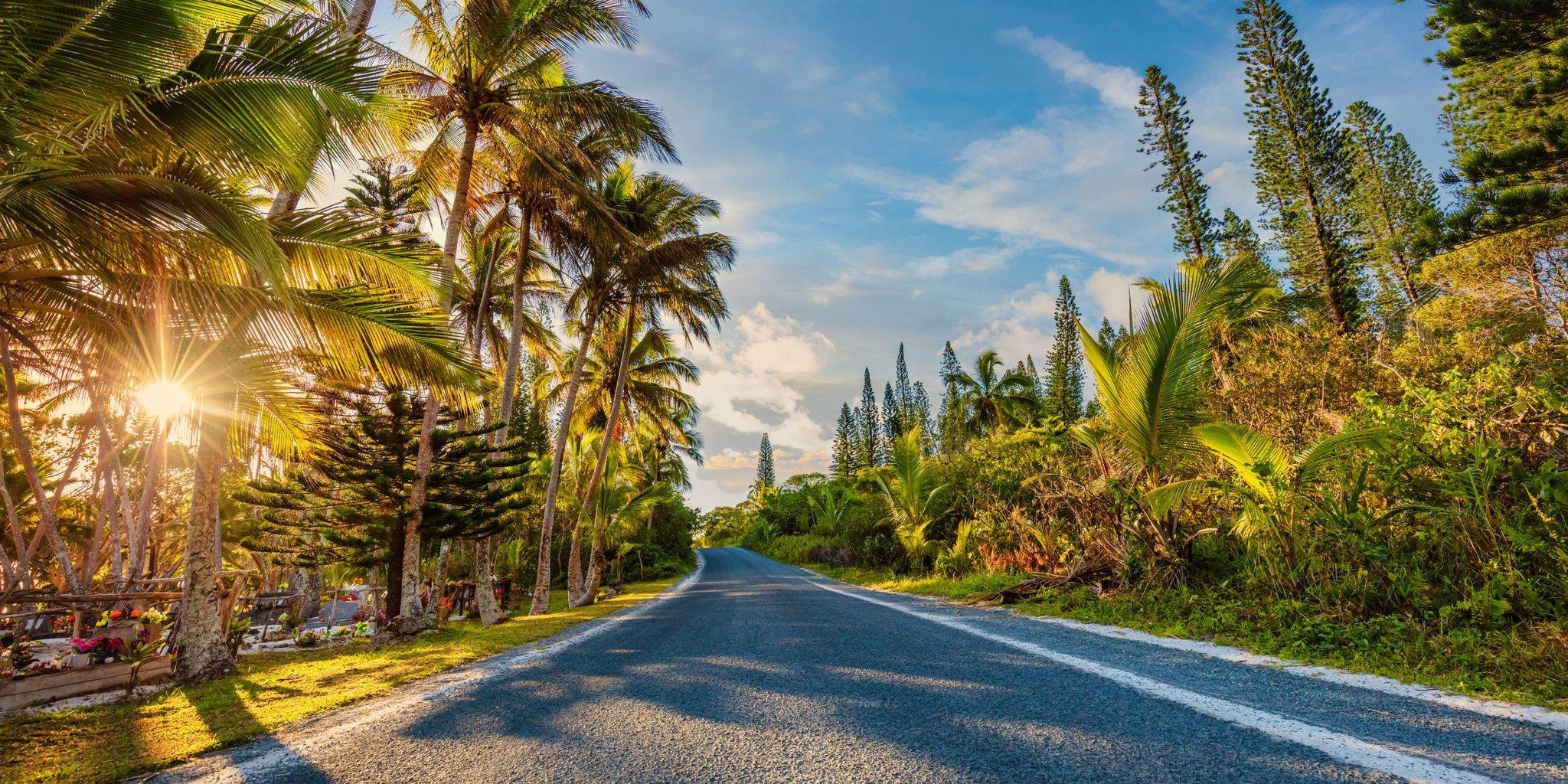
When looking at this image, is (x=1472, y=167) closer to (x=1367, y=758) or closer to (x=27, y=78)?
(x=1367, y=758)

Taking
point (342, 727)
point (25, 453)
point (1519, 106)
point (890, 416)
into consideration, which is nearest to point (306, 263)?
point (342, 727)

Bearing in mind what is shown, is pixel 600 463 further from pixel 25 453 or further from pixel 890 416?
pixel 890 416

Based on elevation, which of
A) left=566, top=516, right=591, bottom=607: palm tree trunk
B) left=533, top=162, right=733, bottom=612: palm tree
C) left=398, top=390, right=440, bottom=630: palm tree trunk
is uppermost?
left=533, top=162, right=733, bottom=612: palm tree

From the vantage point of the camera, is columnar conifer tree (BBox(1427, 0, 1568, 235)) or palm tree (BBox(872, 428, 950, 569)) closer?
columnar conifer tree (BBox(1427, 0, 1568, 235))

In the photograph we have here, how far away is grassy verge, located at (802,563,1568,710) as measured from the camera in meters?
2.36

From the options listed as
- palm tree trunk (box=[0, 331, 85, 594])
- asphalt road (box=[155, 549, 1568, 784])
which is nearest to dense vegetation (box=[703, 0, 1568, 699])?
asphalt road (box=[155, 549, 1568, 784])

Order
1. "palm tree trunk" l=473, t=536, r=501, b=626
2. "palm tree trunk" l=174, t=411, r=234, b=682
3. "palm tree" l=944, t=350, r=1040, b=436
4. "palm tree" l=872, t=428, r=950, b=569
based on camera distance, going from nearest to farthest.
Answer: "palm tree trunk" l=174, t=411, r=234, b=682 < "palm tree trunk" l=473, t=536, r=501, b=626 < "palm tree" l=872, t=428, r=950, b=569 < "palm tree" l=944, t=350, r=1040, b=436

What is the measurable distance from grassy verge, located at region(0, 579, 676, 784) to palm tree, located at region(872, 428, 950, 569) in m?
10.6

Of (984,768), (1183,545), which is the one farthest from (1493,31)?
(984,768)

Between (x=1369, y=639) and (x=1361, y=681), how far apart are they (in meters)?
1.00

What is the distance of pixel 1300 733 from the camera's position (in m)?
1.86

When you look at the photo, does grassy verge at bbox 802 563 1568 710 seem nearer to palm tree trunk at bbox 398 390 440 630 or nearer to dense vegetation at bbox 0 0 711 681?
dense vegetation at bbox 0 0 711 681

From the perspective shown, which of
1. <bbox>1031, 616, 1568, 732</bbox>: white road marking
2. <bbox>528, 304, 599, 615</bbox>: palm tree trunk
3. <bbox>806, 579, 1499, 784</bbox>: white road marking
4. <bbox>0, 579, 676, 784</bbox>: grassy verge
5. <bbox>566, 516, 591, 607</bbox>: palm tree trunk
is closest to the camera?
<bbox>806, 579, 1499, 784</bbox>: white road marking

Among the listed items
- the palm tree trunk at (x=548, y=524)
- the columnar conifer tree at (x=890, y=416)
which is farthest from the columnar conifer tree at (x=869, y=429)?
the palm tree trunk at (x=548, y=524)
